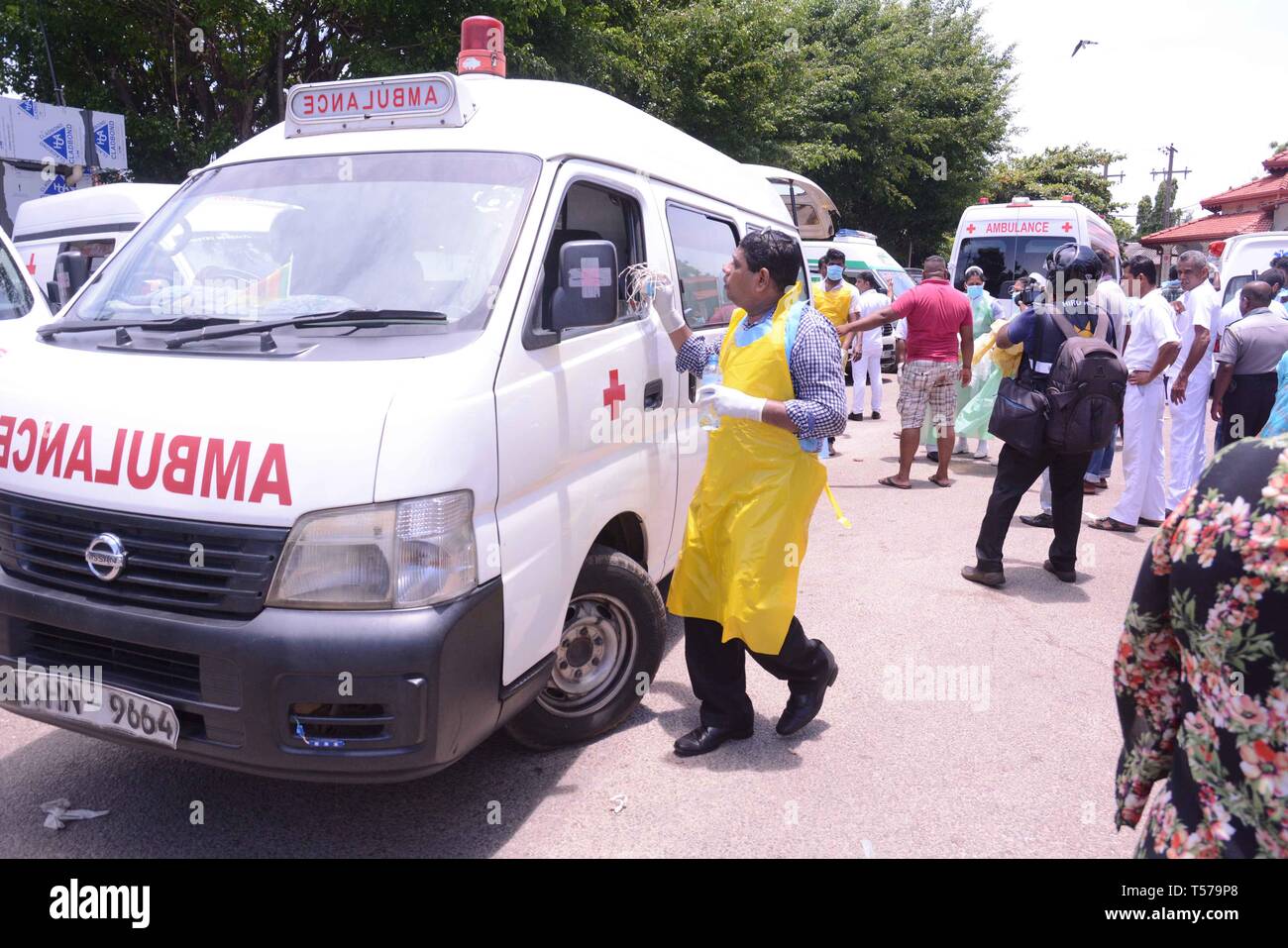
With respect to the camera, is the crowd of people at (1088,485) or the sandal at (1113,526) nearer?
the crowd of people at (1088,485)

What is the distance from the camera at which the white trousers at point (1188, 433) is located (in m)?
7.64

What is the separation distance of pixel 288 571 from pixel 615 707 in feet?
5.40

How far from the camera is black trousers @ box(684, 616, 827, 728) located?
3.81m

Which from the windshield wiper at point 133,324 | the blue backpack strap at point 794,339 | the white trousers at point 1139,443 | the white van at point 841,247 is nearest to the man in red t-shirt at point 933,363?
the white trousers at point 1139,443

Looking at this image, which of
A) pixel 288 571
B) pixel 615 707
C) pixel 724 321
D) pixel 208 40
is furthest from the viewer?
pixel 208 40

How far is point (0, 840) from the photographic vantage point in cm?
312

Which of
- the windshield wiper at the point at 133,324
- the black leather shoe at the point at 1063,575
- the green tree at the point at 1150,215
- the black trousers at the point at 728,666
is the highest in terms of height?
the green tree at the point at 1150,215

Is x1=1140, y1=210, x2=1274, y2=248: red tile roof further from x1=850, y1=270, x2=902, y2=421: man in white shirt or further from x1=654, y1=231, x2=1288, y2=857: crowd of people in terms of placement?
x1=654, y1=231, x2=1288, y2=857: crowd of people

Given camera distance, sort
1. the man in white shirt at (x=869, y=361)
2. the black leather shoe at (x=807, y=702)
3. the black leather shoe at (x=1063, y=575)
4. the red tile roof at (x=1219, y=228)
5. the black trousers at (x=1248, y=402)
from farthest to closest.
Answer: the red tile roof at (x=1219, y=228) < the man in white shirt at (x=869, y=361) < the black trousers at (x=1248, y=402) < the black leather shoe at (x=1063, y=575) < the black leather shoe at (x=807, y=702)

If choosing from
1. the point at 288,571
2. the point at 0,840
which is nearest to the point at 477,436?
the point at 288,571

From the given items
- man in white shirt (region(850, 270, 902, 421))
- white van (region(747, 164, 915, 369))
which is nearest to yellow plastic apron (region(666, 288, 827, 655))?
white van (region(747, 164, 915, 369))

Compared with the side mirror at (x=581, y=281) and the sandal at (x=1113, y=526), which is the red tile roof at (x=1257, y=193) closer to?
the sandal at (x=1113, y=526)

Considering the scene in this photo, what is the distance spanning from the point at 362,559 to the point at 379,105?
6.42 feet
